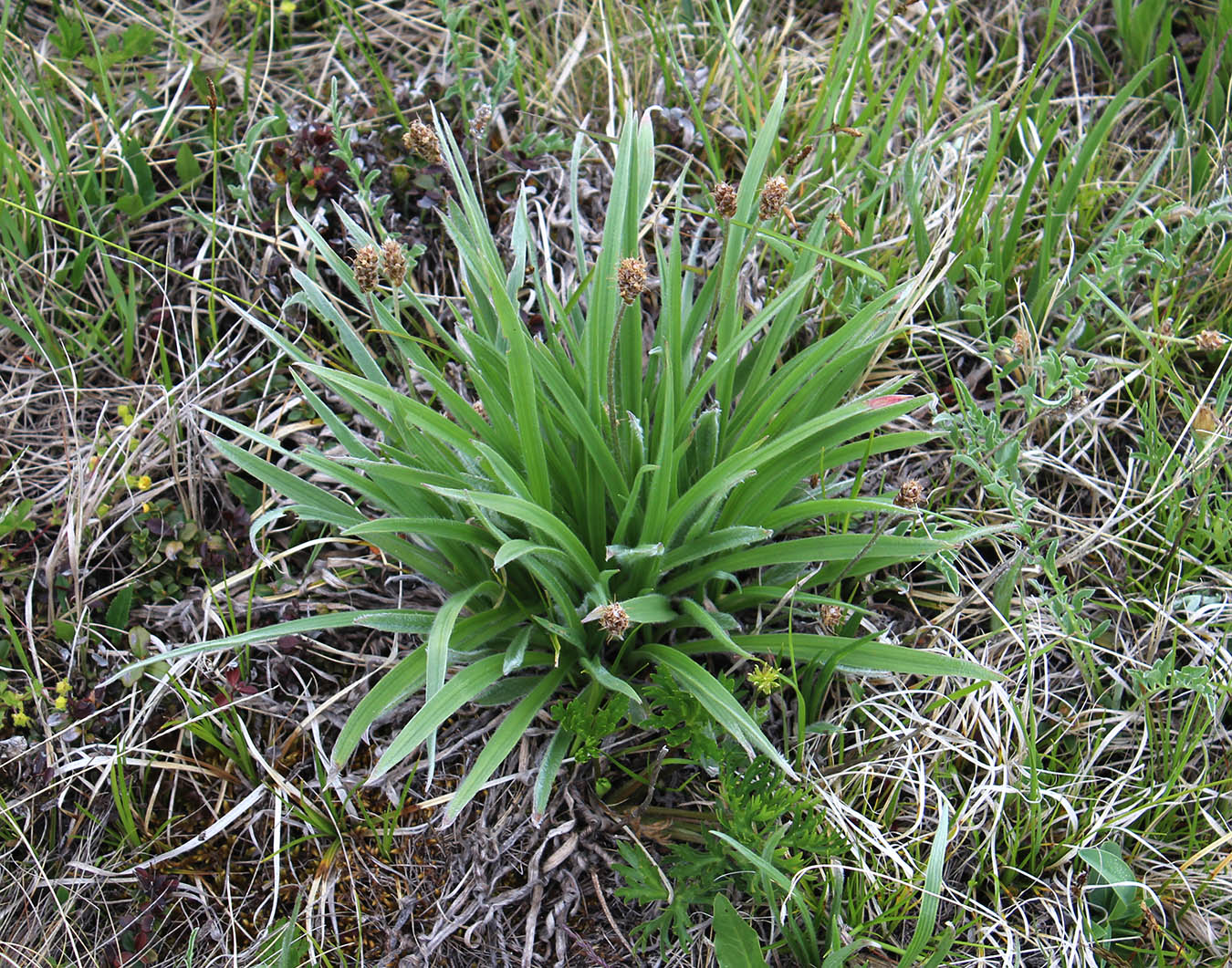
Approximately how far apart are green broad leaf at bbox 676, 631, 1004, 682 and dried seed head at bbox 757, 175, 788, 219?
2.28 feet

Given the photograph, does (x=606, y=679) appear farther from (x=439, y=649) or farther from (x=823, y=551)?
(x=823, y=551)

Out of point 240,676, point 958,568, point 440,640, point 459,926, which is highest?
point 440,640

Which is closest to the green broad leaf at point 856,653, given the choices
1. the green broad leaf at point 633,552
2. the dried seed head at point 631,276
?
the green broad leaf at point 633,552

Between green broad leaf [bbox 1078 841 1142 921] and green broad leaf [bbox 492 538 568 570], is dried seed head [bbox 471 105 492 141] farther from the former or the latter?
green broad leaf [bbox 1078 841 1142 921]

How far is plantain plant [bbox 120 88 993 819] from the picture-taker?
171cm

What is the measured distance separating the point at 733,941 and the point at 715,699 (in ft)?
1.36

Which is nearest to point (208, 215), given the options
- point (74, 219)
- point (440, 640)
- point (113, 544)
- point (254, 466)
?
point (74, 219)

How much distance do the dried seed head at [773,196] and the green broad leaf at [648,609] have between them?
2.18 feet

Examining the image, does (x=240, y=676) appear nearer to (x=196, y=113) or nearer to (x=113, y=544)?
(x=113, y=544)

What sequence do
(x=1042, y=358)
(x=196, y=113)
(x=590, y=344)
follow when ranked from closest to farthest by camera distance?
(x=590, y=344), (x=1042, y=358), (x=196, y=113)

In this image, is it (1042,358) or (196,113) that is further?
(196,113)

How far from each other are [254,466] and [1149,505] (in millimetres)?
1850

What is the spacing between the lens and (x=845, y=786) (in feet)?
6.28

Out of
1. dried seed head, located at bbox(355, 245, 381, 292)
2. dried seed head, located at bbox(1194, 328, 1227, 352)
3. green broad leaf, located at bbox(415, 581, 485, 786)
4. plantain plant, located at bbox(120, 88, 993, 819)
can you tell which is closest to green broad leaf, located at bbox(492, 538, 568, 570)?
plantain plant, located at bbox(120, 88, 993, 819)
